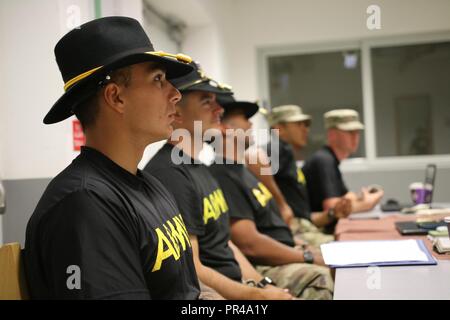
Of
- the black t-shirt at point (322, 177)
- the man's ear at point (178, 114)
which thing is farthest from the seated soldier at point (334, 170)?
the man's ear at point (178, 114)

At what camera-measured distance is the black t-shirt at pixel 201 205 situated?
1692mm

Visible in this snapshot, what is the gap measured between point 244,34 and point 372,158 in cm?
158

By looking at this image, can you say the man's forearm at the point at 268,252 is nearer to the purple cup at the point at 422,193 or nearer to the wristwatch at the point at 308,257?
the wristwatch at the point at 308,257

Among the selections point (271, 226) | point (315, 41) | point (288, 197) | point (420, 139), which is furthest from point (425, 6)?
point (271, 226)

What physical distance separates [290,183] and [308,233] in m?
0.32

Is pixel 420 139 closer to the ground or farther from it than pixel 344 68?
closer to the ground

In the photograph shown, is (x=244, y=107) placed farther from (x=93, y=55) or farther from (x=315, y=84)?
(x=315, y=84)

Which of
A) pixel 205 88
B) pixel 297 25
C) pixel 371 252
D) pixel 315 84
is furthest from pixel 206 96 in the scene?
pixel 315 84

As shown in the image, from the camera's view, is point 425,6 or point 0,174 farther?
point 425,6

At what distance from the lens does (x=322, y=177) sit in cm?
342

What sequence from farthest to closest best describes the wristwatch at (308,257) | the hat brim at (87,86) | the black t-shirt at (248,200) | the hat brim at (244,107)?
the hat brim at (244,107) → the wristwatch at (308,257) → the black t-shirt at (248,200) → the hat brim at (87,86)

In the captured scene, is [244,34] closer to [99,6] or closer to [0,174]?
[99,6]

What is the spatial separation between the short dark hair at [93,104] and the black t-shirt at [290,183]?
2072 millimetres

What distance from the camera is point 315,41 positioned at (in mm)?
4555
